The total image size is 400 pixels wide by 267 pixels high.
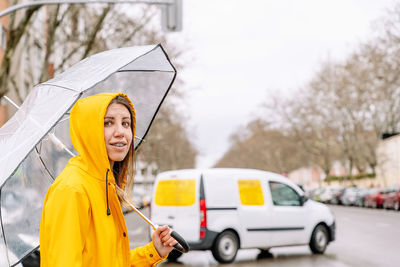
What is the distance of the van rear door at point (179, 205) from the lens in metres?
10.7

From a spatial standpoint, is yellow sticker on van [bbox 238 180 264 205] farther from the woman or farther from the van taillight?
the woman

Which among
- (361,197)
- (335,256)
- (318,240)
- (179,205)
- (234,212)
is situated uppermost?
(179,205)

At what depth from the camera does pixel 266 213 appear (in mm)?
11508

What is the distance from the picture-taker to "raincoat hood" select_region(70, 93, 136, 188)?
7.34ft

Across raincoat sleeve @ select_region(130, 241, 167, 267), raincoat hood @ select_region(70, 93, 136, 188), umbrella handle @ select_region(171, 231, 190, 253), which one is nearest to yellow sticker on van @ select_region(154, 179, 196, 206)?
raincoat sleeve @ select_region(130, 241, 167, 267)

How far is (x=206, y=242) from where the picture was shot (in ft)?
34.9

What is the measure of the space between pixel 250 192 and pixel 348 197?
3591 cm

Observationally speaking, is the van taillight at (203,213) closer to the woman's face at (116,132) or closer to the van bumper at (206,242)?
the van bumper at (206,242)

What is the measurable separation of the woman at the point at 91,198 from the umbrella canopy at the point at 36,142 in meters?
0.36

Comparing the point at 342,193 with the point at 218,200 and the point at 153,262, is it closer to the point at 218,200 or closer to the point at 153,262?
the point at 218,200

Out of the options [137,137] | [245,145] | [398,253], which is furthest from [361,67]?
[245,145]

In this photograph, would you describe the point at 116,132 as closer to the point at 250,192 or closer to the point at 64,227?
the point at 64,227

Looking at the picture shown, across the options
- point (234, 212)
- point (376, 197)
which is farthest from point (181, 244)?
point (376, 197)

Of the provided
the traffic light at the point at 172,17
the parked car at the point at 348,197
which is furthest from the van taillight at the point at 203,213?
the parked car at the point at 348,197
